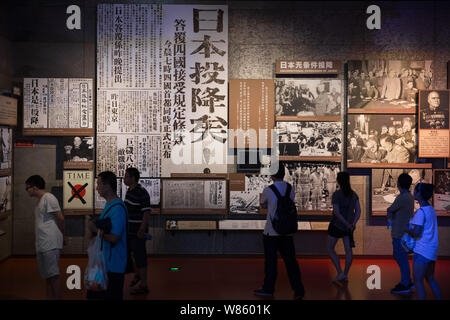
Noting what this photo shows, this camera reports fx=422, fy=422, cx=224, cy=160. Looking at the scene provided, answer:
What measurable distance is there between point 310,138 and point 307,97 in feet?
2.13

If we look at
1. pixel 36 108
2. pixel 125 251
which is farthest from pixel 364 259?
pixel 36 108

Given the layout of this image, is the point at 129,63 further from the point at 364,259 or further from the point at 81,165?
the point at 364,259

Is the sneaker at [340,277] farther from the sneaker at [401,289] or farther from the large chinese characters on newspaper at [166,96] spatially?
the large chinese characters on newspaper at [166,96]

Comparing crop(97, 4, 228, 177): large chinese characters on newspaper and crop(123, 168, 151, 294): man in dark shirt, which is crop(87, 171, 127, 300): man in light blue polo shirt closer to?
crop(123, 168, 151, 294): man in dark shirt

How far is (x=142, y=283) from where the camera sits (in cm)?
496

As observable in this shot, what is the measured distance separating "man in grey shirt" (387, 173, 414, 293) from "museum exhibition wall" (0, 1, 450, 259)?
5.69 ft

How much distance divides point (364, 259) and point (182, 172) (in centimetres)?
319

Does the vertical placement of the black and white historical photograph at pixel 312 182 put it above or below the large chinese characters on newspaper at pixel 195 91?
below

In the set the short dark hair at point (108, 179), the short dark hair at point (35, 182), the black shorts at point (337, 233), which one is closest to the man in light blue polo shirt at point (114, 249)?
the short dark hair at point (108, 179)

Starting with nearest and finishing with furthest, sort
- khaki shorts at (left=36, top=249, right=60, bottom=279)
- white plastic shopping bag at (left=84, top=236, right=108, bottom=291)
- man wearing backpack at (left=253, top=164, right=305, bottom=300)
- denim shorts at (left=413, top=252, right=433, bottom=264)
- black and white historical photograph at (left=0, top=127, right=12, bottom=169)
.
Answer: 1. white plastic shopping bag at (left=84, top=236, right=108, bottom=291)
2. denim shorts at (left=413, top=252, right=433, bottom=264)
3. khaki shorts at (left=36, top=249, right=60, bottom=279)
4. man wearing backpack at (left=253, top=164, right=305, bottom=300)
5. black and white historical photograph at (left=0, top=127, right=12, bottom=169)

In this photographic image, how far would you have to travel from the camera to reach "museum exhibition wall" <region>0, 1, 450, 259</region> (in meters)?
6.63

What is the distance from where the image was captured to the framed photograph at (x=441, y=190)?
6.69 metres

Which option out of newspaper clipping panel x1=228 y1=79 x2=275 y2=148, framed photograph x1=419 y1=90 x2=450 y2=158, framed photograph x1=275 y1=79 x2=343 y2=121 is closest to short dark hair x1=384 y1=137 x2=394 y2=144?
framed photograph x1=419 y1=90 x2=450 y2=158

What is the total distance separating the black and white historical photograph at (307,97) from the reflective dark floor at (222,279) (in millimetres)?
2343
